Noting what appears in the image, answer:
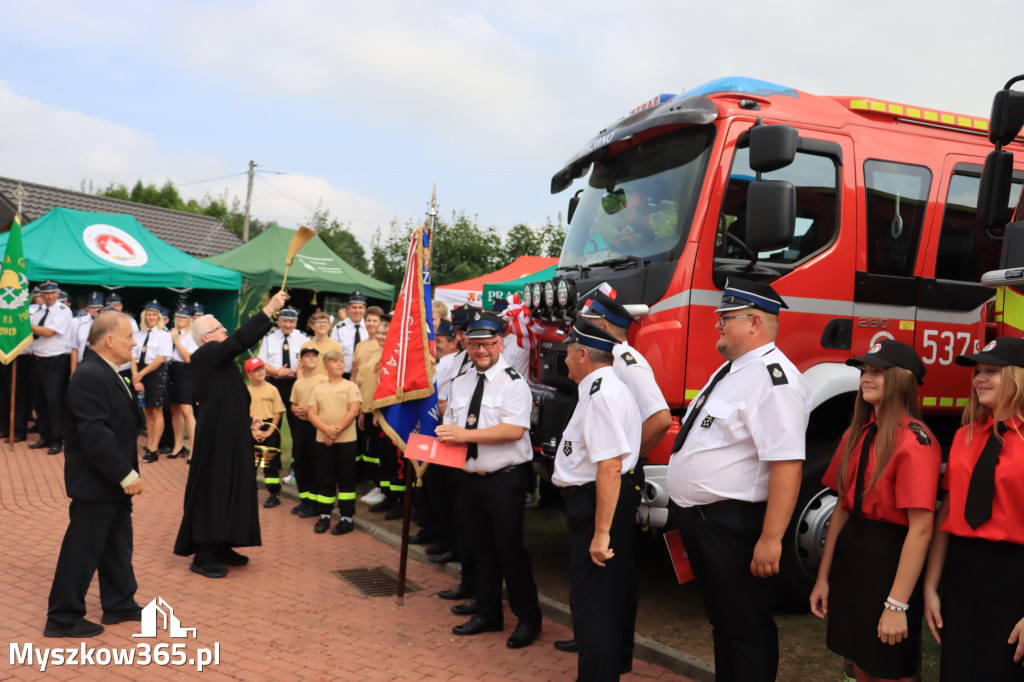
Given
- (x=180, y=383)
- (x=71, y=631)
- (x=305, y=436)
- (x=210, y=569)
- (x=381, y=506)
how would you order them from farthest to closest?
(x=180, y=383), (x=381, y=506), (x=305, y=436), (x=210, y=569), (x=71, y=631)

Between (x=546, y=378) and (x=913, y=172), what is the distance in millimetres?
2949

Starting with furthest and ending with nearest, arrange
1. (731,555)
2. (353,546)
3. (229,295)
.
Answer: (229,295), (353,546), (731,555)

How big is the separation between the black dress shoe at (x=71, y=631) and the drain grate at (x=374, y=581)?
Answer: 72.6 inches

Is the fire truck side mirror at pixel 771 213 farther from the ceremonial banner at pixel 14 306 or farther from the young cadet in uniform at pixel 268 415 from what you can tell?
the ceremonial banner at pixel 14 306

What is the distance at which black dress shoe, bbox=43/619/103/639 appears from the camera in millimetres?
4609

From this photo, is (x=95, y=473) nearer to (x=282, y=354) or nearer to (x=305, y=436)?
(x=305, y=436)

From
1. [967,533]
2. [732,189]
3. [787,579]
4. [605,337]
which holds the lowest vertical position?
[787,579]

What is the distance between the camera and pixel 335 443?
7.43 metres

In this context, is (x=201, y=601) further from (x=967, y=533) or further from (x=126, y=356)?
(x=967, y=533)

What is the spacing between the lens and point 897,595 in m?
3.03

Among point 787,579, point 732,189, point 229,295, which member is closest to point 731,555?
point 787,579

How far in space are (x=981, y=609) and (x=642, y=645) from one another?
2232 mm

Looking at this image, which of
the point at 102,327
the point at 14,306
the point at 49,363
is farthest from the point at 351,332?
the point at 102,327

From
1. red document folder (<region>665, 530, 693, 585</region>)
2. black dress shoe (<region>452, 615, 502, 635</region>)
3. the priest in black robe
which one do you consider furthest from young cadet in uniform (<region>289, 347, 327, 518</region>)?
red document folder (<region>665, 530, 693, 585</region>)
